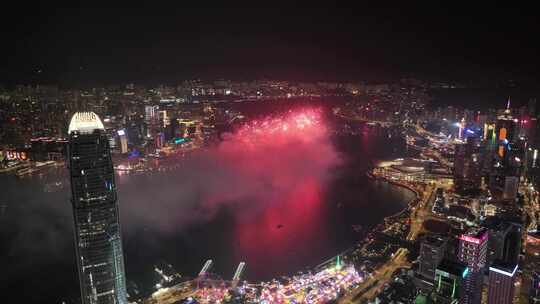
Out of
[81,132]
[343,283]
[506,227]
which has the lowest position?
[343,283]

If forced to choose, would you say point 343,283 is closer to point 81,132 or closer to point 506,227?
point 506,227

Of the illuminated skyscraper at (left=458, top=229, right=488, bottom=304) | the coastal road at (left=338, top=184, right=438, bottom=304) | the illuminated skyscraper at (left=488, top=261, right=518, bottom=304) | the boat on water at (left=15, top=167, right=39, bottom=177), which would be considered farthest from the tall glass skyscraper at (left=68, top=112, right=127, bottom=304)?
the boat on water at (left=15, top=167, right=39, bottom=177)

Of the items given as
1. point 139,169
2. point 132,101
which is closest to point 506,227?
point 139,169

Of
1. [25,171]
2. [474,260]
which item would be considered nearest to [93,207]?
[474,260]

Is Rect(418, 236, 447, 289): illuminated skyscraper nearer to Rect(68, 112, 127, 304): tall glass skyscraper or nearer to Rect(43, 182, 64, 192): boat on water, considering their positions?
Rect(68, 112, 127, 304): tall glass skyscraper

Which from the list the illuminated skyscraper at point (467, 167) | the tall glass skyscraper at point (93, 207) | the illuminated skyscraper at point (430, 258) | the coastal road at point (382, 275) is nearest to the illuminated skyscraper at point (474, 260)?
the illuminated skyscraper at point (430, 258)

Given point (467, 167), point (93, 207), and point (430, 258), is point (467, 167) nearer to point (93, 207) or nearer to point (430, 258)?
point (430, 258)

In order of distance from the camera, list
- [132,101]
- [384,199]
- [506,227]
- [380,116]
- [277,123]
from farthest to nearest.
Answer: [380,116] < [277,123] < [132,101] < [384,199] < [506,227]

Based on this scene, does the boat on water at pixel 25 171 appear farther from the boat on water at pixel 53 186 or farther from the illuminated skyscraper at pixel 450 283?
the illuminated skyscraper at pixel 450 283
